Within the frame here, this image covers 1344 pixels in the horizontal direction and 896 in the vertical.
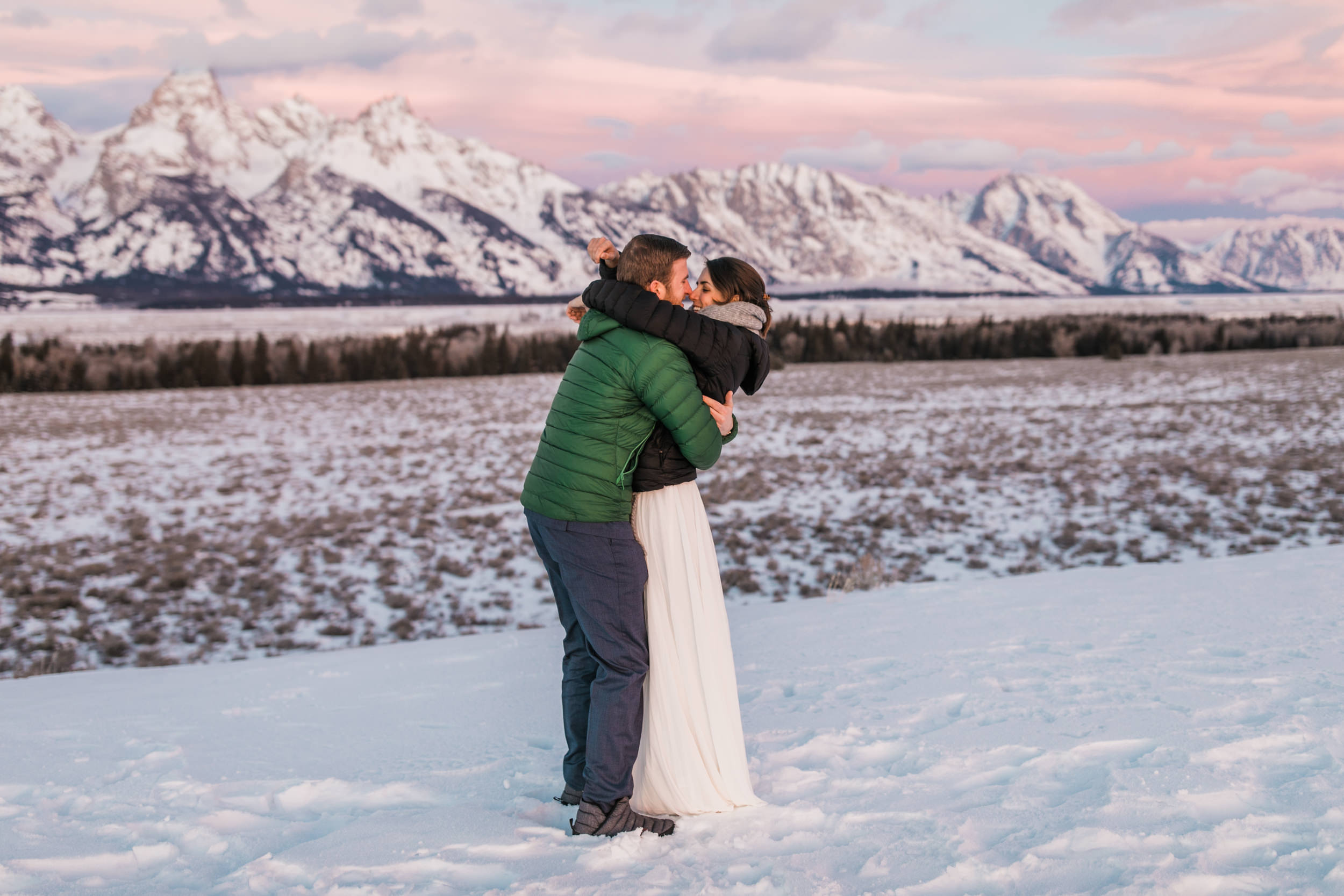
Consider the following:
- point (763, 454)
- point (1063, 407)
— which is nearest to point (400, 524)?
point (763, 454)

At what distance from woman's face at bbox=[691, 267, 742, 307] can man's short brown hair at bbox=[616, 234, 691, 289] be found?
0.23 meters

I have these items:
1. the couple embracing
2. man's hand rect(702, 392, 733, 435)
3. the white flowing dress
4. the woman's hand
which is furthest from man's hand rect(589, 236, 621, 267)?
the white flowing dress

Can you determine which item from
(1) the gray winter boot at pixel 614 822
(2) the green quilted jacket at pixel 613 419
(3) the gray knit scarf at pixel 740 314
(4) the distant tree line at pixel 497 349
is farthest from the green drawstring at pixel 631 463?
(4) the distant tree line at pixel 497 349

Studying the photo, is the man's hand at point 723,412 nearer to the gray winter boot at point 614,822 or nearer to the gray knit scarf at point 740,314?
the gray knit scarf at point 740,314

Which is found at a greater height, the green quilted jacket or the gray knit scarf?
the gray knit scarf

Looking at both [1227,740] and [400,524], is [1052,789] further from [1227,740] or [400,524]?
[400,524]

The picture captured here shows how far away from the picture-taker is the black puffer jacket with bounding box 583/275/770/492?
3002 mm

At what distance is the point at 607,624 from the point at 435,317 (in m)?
96.9

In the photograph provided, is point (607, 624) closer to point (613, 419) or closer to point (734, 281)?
point (613, 419)

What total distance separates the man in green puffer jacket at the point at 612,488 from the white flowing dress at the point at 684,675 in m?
0.07

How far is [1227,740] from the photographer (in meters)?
3.68

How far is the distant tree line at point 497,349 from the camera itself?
33.1 m

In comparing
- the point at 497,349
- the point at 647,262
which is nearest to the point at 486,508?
the point at 647,262

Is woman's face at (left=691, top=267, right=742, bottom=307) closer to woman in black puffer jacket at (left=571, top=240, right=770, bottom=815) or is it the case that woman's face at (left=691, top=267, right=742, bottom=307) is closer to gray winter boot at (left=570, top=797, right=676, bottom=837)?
woman in black puffer jacket at (left=571, top=240, right=770, bottom=815)
